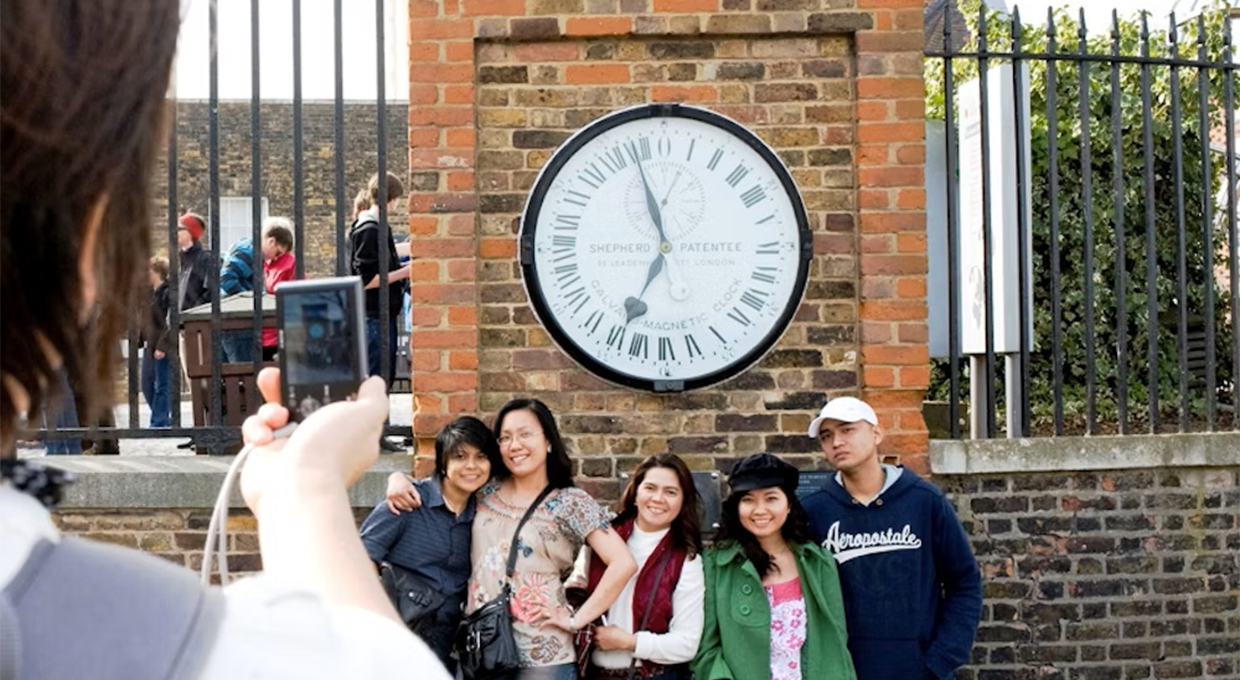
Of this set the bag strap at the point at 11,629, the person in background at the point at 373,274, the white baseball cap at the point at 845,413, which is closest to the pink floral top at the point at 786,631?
the white baseball cap at the point at 845,413

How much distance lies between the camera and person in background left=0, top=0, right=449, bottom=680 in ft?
2.81

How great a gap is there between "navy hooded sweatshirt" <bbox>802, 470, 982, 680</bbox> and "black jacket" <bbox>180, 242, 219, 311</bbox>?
362 centimetres

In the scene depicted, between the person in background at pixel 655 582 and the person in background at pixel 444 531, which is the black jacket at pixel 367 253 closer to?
the person in background at pixel 444 531

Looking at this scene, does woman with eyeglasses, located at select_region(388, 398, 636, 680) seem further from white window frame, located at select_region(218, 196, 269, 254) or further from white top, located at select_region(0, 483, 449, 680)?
white window frame, located at select_region(218, 196, 269, 254)

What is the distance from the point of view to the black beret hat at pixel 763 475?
208 inches

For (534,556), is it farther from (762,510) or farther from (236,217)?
(236,217)

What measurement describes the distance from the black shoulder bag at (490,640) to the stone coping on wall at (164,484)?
1.08 metres

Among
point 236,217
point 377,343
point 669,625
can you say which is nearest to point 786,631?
point 669,625

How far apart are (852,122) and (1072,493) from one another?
1817mm

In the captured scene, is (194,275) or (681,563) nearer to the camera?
(681,563)

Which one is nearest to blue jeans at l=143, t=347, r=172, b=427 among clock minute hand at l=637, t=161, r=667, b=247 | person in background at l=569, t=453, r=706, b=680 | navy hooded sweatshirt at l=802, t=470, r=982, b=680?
clock minute hand at l=637, t=161, r=667, b=247

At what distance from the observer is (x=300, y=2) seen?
6.09m

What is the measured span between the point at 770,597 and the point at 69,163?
444 centimetres

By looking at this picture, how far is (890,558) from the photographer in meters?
5.27
